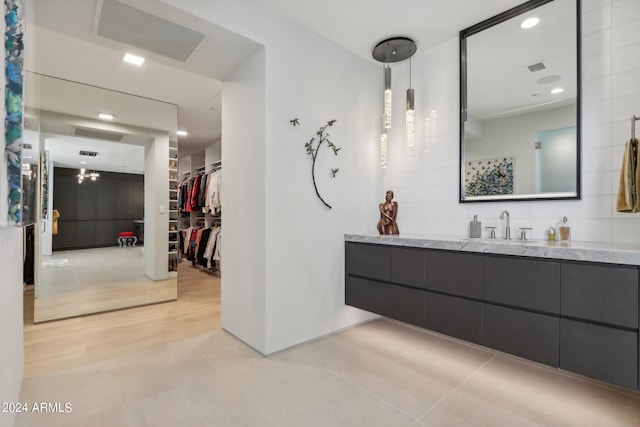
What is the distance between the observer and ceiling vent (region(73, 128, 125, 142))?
3.13 meters

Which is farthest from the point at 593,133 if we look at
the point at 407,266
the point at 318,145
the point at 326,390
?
the point at 326,390

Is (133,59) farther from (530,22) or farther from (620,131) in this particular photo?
Result: (620,131)

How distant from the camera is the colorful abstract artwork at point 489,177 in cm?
240

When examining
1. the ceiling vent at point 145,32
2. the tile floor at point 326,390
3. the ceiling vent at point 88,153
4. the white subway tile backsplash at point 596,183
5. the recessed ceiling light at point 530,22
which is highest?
the recessed ceiling light at point 530,22

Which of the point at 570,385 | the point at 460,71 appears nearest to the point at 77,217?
the point at 460,71

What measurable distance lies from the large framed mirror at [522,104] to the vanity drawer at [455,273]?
2.41 ft

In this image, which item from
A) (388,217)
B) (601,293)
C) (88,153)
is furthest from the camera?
(88,153)

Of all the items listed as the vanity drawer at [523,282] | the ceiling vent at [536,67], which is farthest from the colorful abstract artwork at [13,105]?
the ceiling vent at [536,67]

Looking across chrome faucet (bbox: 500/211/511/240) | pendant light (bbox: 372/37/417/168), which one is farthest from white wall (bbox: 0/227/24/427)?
chrome faucet (bbox: 500/211/511/240)

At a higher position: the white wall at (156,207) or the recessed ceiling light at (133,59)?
the recessed ceiling light at (133,59)

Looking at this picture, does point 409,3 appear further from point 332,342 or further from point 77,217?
point 77,217

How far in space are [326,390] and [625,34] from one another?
9.52 ft

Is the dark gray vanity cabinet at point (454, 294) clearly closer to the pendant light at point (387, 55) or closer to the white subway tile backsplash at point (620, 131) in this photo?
the pendant light at point (387, 55)

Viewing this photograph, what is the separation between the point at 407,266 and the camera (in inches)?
92.5
